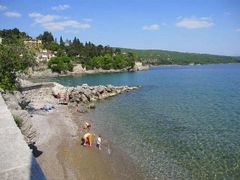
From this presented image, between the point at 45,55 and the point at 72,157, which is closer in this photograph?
the point at 72,157

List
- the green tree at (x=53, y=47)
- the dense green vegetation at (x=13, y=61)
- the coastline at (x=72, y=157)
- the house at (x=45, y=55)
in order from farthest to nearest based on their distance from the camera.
Result: the green tree at (x=53, y=47) < the house at (x=45, y=55) < the dense green vegetation at (x=13, y=61) < the coastline at (x=72, y=157)

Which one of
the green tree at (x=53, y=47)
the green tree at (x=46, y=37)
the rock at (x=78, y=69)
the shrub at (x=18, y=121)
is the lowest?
the rock at (x=78, y=69)

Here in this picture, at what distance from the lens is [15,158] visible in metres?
7.52

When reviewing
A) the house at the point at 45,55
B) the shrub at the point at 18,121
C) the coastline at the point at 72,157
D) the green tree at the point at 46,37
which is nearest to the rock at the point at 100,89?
the coastline at the point at 72,157

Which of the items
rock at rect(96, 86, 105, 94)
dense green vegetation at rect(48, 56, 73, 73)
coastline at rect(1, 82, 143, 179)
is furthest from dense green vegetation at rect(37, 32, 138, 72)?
coastline at rect(1, 82, 143, 179)

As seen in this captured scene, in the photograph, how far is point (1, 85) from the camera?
95.2ft

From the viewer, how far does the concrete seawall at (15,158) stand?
6.58 meters

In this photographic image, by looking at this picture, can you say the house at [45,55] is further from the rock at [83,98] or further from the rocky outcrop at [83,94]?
the rock at [83,98]

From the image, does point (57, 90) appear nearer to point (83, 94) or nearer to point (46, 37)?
point (83, 94)

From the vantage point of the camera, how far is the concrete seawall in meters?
6.58

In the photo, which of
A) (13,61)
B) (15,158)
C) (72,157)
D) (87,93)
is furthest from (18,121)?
(87,93)

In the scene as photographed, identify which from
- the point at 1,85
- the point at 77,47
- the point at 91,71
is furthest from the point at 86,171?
the point at 77,47

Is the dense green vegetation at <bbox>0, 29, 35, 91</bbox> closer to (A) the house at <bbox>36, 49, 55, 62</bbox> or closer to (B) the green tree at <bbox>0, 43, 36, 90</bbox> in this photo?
(B) the green tree at <bbox>0, 43, 36, 90</bbox>

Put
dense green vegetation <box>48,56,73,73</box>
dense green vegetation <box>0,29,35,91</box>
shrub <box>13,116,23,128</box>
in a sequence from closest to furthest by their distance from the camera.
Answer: shrub <box>13,116,23,128</box>
dense green vegetation <box>0,29,35,91</box>
dense green vegetation <box>48,56,73,73</box>
